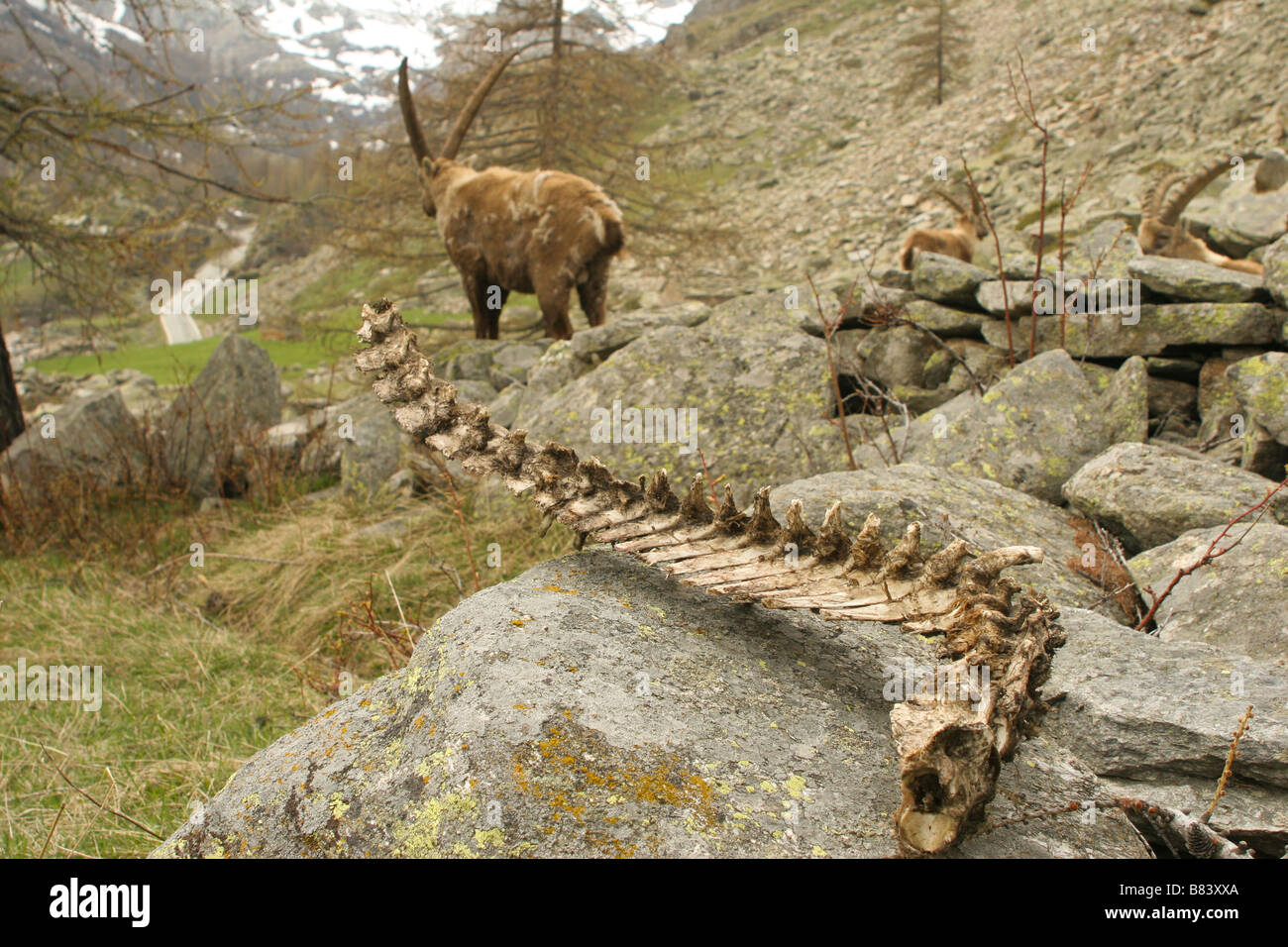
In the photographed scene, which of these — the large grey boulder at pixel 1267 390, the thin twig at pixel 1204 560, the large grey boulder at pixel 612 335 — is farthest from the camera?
the large grey boulder at pixel 612 335

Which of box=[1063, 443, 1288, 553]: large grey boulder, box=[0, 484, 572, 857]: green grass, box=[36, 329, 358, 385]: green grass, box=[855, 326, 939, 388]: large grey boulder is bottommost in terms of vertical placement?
box=[0, 484, 572, 857]: green grass

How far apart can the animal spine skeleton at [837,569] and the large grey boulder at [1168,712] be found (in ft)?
1.27

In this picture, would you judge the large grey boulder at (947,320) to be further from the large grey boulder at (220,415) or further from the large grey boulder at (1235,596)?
the large grey boulder at (220,415)

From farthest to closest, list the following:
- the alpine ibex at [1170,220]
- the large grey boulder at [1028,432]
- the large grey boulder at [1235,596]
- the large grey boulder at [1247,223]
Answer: the alpine ibex at [1170,220], the large grey boulder at [1247,223], the large grey boulder at [1028,432], the large grey boulder at [1235,596]

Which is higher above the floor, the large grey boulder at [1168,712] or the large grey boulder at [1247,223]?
the large grey boulder at [1247,223]

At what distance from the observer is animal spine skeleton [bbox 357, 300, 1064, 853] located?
1201 mm

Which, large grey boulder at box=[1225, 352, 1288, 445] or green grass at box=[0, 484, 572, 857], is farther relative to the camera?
large grey boulder at box=[1225, 352, 1288, 445]

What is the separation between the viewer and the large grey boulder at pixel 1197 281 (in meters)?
4.29

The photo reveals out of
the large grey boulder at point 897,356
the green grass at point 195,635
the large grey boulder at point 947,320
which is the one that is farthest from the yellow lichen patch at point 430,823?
the large grey boulder at point 947,320

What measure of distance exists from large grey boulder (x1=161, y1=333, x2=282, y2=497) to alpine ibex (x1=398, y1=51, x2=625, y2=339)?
7.85 ft

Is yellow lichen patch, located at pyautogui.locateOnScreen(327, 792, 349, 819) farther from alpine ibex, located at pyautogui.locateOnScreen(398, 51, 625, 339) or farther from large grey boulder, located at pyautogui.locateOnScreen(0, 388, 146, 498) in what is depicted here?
large grey boulder, located at pyautogui.locateOnScreen(0, 388, 146, 498)

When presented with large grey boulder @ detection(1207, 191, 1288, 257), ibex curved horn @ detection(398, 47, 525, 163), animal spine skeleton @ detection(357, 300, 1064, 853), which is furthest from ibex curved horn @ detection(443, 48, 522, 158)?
animal spine skeleton @ detection(357, 300, 1064, 853)

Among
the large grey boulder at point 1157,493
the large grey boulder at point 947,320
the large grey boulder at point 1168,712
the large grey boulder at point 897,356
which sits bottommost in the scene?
the large grey boulder at point 1168,712

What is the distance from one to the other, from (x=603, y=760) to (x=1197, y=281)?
178 inches
